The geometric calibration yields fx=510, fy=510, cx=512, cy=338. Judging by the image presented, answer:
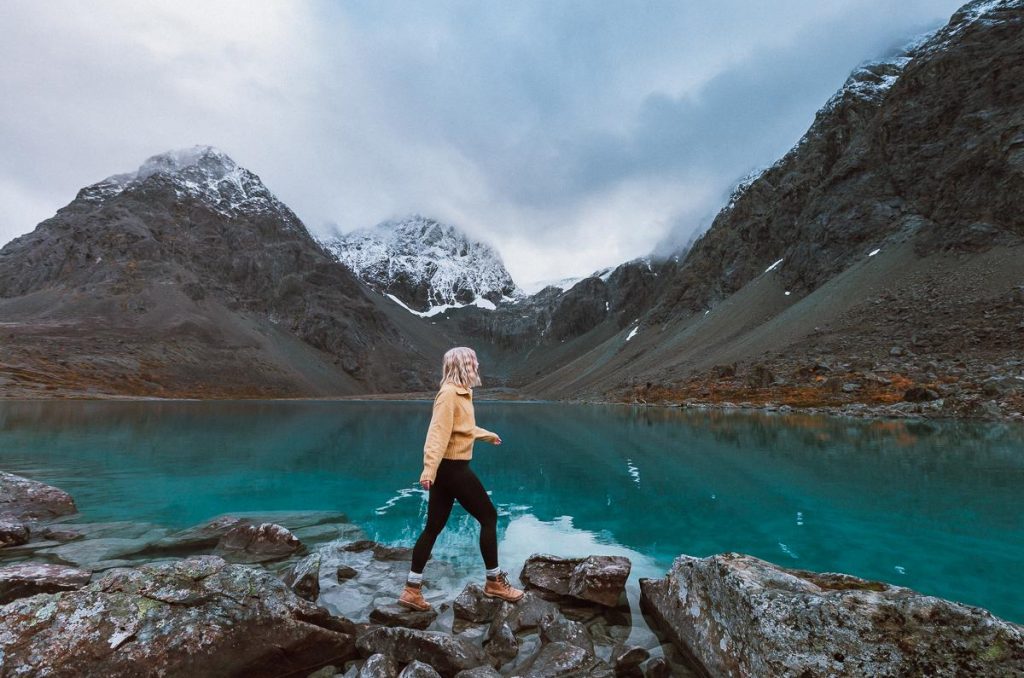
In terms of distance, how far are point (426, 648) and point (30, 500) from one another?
42.9 ft

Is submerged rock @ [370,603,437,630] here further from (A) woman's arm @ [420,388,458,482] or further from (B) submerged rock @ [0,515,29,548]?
(B) submerged rock @ [0,515,29,548]

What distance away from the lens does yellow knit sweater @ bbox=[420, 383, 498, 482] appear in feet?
21.2

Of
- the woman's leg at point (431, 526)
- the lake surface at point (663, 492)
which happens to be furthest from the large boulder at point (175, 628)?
the lake surface at point (663, 492)

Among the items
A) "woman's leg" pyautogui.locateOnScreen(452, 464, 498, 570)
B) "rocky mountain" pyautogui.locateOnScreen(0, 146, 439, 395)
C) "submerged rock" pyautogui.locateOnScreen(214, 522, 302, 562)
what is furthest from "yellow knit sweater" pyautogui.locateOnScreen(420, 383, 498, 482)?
"rocky mountain" pyautogui.locateOnScreen(0, 146, 439, 395)

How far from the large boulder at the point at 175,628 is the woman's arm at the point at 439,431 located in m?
1.98

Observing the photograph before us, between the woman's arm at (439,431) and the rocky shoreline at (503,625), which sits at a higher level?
the woman's arm at (439,431)

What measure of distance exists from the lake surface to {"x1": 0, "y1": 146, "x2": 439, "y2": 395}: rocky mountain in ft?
334

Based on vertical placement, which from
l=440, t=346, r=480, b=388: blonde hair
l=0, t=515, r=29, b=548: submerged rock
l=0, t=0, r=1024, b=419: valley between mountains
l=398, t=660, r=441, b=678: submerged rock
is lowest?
l=398, t=660, r=441, b=678: submerged rock

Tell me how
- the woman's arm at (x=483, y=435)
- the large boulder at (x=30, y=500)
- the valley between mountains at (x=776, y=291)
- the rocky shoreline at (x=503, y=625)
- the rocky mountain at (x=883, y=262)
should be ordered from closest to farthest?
the rocky shoreline at (x=503, y=625) → the woman's arm at (x=483, y=435) → the large boulder at (x=30, y=500) → the rocky mountain at (x=883, y=262) → the valley between mountains at (x=776, y=291)

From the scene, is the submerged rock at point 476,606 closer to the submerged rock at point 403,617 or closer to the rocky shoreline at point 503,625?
the rocky shoreline at point 503,625

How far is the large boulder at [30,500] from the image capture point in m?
11.9

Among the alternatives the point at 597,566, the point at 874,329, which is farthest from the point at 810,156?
the point at 597,566

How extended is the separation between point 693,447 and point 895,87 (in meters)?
111

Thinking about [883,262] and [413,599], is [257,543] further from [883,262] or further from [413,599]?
[883,262]
